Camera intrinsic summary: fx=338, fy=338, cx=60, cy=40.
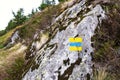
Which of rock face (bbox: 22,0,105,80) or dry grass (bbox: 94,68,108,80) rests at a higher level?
rock face (bbox: 22,0,105,80)

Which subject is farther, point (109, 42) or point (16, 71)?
point (16, 71)

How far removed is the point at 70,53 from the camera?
32.5 feet

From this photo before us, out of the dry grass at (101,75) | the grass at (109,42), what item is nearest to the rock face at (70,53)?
the grass at (109,42)

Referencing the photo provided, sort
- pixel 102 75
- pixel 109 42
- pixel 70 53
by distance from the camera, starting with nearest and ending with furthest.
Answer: pixel 102 75 < pixel 109 42 < pixel 70 53

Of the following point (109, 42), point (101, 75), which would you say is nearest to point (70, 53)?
point (109, 42)

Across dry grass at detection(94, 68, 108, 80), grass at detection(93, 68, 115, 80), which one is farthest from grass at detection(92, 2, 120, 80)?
dry grass at detection(94, 68, 108, 80)

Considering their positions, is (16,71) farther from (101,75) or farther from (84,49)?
(101,75)

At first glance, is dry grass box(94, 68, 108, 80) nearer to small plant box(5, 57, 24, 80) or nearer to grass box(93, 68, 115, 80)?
grass box(93, 68, 115, 80)

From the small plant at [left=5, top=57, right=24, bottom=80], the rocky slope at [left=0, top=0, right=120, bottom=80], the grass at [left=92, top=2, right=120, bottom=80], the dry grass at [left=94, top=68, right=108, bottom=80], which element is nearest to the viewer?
the dry grass at [left=94, top=68, right=108, bottom=80]

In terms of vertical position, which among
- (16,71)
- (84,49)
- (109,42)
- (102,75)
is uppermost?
(84,49)

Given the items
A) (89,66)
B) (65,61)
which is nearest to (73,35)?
(65,61)

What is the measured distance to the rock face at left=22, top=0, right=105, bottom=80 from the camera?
9211mm

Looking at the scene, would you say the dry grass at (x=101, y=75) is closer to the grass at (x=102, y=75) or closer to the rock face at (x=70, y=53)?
the grass at (x=102, y=75)

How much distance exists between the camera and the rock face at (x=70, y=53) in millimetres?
9211
